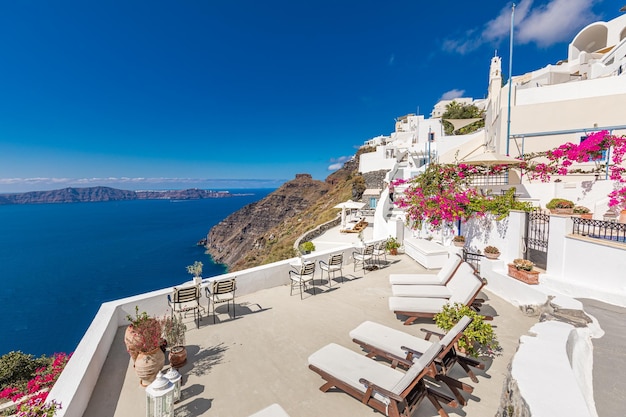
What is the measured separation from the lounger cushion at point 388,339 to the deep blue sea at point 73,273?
134ft

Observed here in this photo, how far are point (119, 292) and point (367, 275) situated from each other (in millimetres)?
55683

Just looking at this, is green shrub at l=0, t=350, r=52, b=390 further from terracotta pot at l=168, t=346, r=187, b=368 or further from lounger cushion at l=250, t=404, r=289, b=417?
lounger cushion at l=250, t=404, r=289, b=417

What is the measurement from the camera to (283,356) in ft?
13.2

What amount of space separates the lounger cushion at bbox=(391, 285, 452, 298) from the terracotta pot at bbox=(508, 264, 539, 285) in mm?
1547

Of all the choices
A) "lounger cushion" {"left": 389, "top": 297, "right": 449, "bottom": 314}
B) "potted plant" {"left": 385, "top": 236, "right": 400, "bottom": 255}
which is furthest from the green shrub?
"potted plant" {"left": 385, "top": 236, "right": 400, "bottom": 255}

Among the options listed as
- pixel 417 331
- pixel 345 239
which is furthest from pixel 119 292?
pixel 417 331

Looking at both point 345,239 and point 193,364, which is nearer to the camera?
point 193,364

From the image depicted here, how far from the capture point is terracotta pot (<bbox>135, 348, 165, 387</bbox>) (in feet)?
11.1

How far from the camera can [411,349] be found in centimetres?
345

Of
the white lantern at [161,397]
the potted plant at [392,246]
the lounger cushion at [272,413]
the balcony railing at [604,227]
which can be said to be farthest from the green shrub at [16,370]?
the balcony railing at [604,227]

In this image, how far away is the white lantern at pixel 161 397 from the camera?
8.86 ft

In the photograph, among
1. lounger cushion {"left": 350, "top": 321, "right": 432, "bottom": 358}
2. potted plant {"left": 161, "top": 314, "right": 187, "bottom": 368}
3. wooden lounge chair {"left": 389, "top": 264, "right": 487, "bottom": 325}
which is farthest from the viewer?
wooden lounge chair {"left": 389, "top": 264, "right": 487, "bottom": 325}

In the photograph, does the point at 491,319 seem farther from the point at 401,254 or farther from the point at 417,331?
the point at 401,254

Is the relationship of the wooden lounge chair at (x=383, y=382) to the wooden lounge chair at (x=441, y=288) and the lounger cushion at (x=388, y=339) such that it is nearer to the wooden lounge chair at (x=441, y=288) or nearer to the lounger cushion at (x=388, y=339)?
the lounger cushion at (x=388, y=339)
